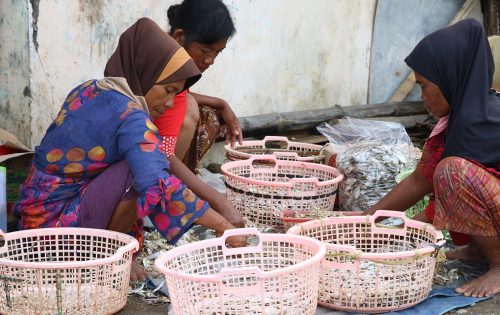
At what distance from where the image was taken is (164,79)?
3.45m

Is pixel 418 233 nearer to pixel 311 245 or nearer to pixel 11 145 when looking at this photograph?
pixel 311 245

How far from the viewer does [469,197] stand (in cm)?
338

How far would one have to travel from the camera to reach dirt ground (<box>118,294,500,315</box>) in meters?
3.23

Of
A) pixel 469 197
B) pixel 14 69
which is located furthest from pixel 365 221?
pixel 14 69

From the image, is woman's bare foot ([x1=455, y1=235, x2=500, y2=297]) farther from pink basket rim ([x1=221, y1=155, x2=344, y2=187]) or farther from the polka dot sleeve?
the polka dot sleeve

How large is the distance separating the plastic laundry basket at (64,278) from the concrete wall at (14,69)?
4.60ft

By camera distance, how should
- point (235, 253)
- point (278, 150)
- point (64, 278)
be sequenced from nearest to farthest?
1. point (64, 278)
2. point (235, 253)
3. point (278, 150)

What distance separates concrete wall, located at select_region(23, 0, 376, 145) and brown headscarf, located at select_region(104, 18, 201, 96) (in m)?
1.14

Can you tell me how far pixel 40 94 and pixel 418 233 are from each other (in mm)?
2321

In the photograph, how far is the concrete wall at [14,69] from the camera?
4395 millimetres

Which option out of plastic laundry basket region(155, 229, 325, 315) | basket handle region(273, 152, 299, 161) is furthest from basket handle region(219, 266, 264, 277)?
basket handle region(273, 152, 299, 161)

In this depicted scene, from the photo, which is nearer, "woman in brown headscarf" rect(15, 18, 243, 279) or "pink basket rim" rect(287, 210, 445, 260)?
"pink basket rim" rect(287, 210, 445, 260)

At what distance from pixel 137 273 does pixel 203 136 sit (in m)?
1.28

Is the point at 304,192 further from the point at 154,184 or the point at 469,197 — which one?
the point at 154,184
